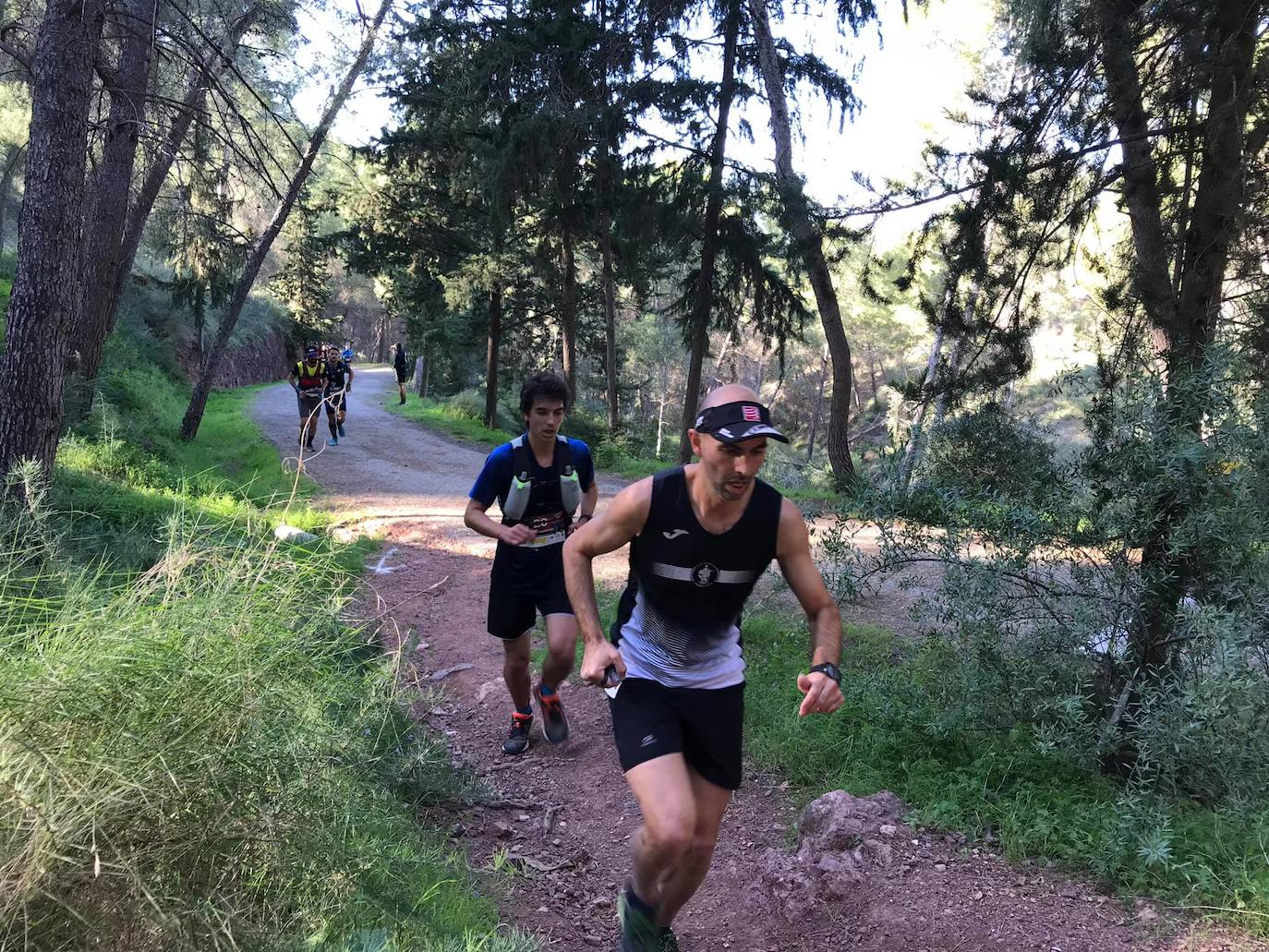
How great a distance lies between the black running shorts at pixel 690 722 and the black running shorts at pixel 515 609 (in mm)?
1725

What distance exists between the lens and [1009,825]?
12.5 feet

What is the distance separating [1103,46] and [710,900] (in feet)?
17.4

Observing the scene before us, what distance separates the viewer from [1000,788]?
4.13 meters

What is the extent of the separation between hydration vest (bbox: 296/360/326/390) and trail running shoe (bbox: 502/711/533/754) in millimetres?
10179

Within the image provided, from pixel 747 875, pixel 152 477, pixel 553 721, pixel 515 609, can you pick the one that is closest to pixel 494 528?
pixel 515 609

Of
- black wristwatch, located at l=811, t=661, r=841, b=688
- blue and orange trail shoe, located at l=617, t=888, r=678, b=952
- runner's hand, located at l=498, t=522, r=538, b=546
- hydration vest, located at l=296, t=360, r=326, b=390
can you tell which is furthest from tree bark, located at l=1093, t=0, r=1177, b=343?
hydration vest, located at l=296, t=360, r=326, b=390

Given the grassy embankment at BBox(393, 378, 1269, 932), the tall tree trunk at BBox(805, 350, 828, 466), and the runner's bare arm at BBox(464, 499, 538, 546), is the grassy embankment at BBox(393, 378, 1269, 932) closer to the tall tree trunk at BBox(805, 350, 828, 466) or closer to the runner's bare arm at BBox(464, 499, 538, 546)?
the runner's bare arm at BBox(464, 499, 538, 546)

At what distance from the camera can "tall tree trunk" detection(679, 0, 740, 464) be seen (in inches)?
524

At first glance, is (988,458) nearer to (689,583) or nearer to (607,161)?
(689,583)

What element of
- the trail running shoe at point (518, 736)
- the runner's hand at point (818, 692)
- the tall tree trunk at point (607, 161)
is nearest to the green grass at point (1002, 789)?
the trail running shoe at point (518, 736)

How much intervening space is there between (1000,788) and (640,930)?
7.51 ft

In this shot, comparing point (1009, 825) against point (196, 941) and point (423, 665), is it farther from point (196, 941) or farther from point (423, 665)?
point (423, 665)

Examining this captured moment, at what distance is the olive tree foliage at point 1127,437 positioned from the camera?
148 inches

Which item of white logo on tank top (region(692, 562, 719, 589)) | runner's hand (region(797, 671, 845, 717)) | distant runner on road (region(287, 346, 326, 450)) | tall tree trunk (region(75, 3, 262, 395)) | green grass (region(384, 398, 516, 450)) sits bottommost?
green grass (region(384, 398, 516, 450))
